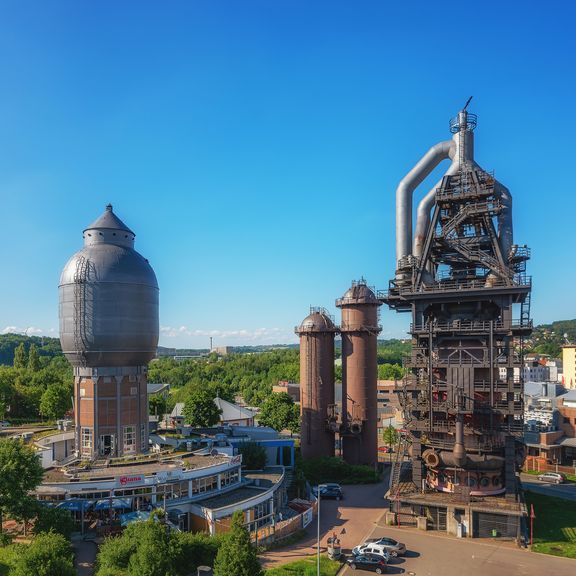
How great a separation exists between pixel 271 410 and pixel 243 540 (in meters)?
51.4

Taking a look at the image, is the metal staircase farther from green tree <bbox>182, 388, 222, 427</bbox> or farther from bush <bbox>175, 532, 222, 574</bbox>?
green tree <bbox>182, 388, 222, 427</bbox>

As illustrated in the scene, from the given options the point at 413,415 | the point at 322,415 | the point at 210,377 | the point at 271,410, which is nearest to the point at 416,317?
the point at 413,415

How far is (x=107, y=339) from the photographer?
49000 mm

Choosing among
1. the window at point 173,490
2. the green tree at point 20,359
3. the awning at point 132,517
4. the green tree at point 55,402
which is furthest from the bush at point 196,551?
the green tree at point 20,359

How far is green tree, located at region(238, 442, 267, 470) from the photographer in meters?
51.7

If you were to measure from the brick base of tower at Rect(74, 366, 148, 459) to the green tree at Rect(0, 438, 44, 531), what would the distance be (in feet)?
43.2

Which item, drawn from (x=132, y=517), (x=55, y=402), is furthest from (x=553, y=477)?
(x=55, y=402)

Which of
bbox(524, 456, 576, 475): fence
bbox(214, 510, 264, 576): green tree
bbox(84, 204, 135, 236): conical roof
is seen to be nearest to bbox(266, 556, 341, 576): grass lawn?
bbox(214, 510, 264, 576): green tree

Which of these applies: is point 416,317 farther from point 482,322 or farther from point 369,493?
point 369,493

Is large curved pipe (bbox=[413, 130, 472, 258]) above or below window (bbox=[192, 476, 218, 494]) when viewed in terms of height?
above

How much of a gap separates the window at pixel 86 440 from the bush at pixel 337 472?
911 inches

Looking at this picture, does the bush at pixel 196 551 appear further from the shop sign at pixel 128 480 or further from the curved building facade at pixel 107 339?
the curved building facade at pixel 107 339

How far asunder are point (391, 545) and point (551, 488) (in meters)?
31.3

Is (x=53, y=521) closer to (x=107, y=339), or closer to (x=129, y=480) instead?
(x=129, y=480)
